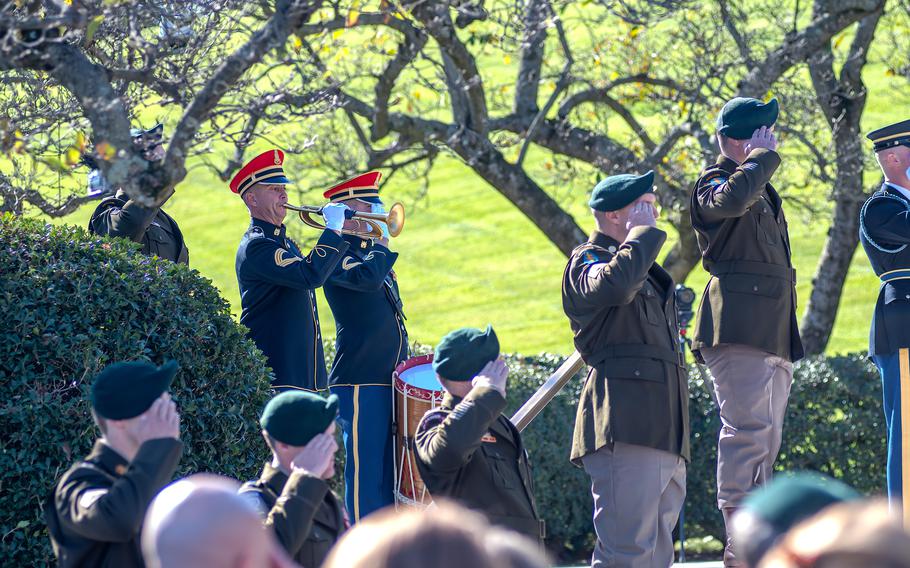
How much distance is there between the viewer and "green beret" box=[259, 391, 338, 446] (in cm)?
460

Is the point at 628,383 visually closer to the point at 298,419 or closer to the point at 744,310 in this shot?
the point at 744,310

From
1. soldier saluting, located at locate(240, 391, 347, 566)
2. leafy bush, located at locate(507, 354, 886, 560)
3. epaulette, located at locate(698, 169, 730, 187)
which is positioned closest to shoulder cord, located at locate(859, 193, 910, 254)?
epaulette, located at locate(698, 169, 730, 187)

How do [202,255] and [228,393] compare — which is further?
[202,255]

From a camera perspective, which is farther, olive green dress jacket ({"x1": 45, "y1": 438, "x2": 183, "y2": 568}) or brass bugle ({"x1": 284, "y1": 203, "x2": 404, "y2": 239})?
brass bugle ({"x1": 284, "y1": 203, "x2": 404, "y2": 239})

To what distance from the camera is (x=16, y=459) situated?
5535 mm

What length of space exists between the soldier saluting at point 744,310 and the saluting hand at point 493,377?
1.86 meters

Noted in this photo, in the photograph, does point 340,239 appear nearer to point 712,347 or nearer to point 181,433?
point 181,433

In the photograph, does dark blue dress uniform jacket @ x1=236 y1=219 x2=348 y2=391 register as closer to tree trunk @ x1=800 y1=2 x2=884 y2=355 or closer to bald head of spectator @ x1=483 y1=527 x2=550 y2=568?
bald head of spectator @ x1=483 y1=527 x2=550 y2=568

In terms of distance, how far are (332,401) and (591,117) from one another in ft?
29.0

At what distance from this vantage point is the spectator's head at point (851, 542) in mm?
2271

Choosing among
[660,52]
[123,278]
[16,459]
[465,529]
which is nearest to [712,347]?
[123,278]

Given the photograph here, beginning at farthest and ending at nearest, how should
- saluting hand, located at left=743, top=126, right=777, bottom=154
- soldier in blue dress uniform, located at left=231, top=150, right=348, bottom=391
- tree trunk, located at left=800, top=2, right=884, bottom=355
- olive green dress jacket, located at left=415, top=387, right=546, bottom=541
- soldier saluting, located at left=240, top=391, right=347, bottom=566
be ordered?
tree trunk, located at left=800, top=2, right=884, bottom=355
soldier in blue dress uniform, located at left=231, top=150, right=348, bottom=391
saluting hand, located at left=743, top=126, right=777, bottom=154
olive green dress jacket, located at left=415, top=387, right=546, bottom=541
soldier saluting, located at left=240, top=391, right=347, bottom=566

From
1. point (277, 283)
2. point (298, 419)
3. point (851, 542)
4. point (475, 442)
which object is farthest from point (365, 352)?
point (851, 542)

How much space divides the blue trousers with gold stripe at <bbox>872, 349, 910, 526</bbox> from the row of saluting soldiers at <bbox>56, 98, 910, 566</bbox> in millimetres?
11
